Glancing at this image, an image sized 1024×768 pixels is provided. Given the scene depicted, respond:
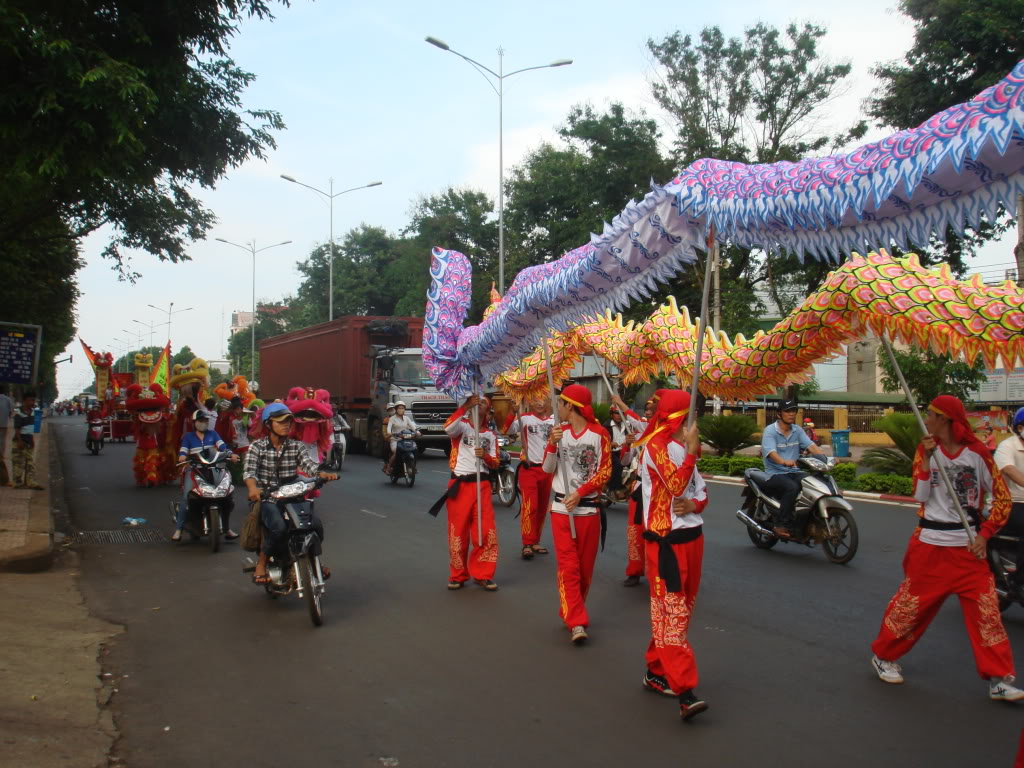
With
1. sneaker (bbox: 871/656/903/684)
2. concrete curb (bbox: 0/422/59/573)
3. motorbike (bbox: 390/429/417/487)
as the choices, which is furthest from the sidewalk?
sneaker (bbox: 871/656/903/684)

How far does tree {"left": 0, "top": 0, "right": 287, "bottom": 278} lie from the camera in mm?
8742

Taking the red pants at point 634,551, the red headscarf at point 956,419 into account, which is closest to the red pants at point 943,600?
the red headscarf at point 956,419

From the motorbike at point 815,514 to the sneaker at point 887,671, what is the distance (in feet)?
11.9

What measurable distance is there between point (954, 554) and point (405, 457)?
40.2ft

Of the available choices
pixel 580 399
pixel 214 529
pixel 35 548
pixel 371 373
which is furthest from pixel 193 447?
pixel 371 373

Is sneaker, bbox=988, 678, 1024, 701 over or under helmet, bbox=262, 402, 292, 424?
under

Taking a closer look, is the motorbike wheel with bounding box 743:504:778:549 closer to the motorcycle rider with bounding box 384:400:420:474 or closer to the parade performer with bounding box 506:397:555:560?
the parade performer with bounding box 506:397:555:560

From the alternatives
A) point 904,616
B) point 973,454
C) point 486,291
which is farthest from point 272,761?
point 486,291

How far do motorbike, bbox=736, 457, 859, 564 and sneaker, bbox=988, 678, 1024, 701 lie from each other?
155 inches

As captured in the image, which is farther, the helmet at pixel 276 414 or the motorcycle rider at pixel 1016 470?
the helmet at pixel 276 414

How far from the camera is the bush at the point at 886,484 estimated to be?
1536cm

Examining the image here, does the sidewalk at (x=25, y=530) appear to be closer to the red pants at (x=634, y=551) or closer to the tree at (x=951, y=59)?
the red pants at (x=634, y=551)

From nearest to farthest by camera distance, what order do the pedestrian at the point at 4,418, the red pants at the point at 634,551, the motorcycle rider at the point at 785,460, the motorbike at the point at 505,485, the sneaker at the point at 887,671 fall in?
the sneaker at the point at 887,671, the red pants at the point at 634,551, the motorcycle rider at the point at 785,460, the motorbike at the point at 505,485, the pedestrian at the point at 4,418

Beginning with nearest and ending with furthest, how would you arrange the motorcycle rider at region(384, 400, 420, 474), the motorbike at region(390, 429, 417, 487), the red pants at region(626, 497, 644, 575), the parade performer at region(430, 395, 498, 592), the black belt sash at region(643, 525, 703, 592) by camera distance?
1. the black belt sash at region(643, 525, 703, 592)
2. the parade performer at region(430, 395, 498, 592)
3. the red pants at region(626, 497, 644, 575)
4. the motorcycle rider at region(384, 400, 420, 474)
5. the motorbike at region(390, 429, 417, 487)
